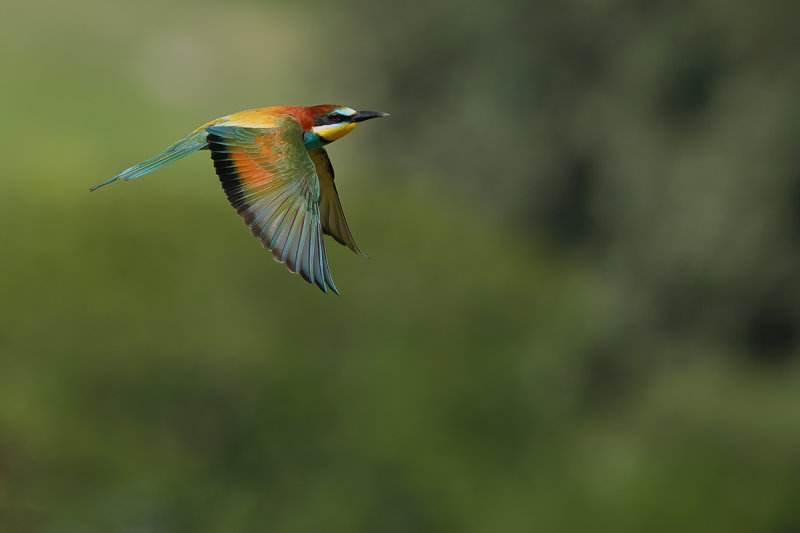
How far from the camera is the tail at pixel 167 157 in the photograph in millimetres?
2080

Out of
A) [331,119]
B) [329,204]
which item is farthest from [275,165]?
[329,204]

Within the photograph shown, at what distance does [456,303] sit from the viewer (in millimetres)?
8523

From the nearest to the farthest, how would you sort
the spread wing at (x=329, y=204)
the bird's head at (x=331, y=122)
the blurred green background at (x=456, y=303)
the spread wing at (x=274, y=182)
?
the spread wing at (x=274, y=182) < the bird's head at (x=331, y=122) < the spread wing at (x=329, y=204) < the blurred green background at (x=456, y=303)

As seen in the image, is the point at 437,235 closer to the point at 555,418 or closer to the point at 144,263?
the point at 555,418

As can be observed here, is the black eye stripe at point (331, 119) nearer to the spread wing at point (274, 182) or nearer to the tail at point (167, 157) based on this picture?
the spread wing at point (274, 182)

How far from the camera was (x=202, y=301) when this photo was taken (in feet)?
22.9

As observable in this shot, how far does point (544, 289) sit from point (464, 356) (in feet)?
7.21

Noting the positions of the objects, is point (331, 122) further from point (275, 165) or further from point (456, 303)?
point (456, 303)

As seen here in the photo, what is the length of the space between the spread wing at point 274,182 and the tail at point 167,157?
33 millimetres

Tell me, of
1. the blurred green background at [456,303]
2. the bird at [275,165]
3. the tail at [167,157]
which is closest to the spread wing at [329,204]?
the bird at [275,165]

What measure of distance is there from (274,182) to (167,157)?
0.20 meters

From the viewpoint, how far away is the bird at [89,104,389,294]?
2.07 meters

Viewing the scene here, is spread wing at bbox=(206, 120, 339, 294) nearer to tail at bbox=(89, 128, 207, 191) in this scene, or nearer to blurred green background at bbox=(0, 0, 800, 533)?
tail at bbox=(89, 128, 207, 191)

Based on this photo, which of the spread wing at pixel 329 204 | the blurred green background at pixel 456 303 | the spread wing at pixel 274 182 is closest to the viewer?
the spread wing at pixel 274 182
